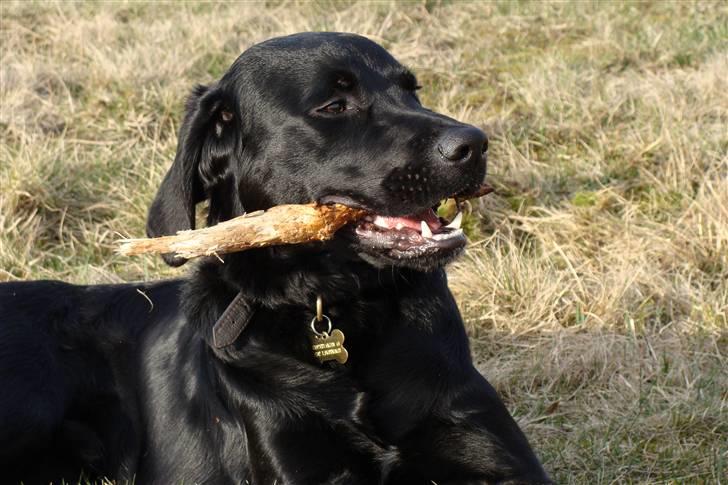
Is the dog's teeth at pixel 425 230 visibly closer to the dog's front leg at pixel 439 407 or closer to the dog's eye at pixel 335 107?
the dog's front leg at pixel 439 407

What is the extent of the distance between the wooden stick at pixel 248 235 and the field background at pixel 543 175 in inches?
49.5

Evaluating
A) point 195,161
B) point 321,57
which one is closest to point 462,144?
point 321,57

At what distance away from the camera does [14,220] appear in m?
5.68

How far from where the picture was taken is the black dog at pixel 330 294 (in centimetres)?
299

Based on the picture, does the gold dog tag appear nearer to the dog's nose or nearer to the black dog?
the black dog

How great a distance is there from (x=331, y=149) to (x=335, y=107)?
13 cm

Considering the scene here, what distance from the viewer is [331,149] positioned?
3080mm

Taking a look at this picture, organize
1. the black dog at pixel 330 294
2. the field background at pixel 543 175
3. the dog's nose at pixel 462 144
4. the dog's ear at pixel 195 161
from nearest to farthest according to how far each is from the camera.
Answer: the dog's nose at pixel 462 144
the black dog at pixel 330 294
the dog's ear at pixel 195 161
the field background at pixel 543 175

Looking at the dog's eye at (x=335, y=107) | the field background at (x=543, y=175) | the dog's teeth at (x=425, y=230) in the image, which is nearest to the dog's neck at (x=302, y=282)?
the dog's teeth at (x=425, y=230)

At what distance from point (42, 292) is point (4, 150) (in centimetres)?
248

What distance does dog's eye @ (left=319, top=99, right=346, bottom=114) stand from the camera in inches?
123

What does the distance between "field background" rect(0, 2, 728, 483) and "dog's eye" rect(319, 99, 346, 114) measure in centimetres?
142

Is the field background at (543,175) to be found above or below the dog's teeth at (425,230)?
below

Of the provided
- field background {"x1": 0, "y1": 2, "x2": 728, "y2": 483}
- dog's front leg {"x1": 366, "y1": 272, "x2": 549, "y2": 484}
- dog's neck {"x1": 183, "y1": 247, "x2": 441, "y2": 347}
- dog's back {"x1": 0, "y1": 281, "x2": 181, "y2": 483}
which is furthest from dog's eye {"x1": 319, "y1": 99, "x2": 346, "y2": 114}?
field background {"x1": 0, "y1": 2, "x2": 728, "y2": 483}
